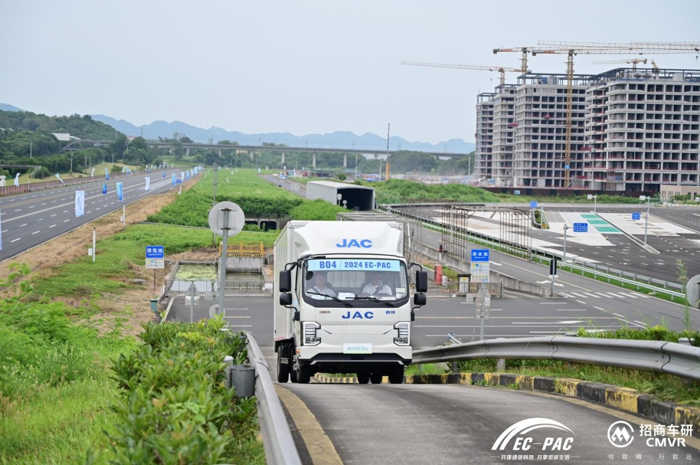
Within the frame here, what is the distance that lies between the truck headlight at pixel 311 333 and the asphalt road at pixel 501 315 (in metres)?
18.9

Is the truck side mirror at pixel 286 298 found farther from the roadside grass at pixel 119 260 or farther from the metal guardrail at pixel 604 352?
the roadside grass at pixel 119 260

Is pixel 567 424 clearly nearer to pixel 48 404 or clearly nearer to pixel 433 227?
pixel 48 404

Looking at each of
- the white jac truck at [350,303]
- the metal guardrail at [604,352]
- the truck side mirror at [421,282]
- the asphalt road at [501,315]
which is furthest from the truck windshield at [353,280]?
the asphalt road at [501,315]

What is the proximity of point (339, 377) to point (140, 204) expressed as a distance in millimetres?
80686

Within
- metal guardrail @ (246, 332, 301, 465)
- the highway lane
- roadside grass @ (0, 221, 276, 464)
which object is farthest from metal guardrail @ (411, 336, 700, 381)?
roadside grass @ (0, 221, 276, 464)

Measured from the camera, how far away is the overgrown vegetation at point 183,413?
4578 millimetres

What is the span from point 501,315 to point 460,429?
38085 mm

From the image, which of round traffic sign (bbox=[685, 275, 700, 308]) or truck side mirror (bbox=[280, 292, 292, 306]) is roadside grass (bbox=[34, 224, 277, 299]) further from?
round traffic sign (bbox=[685, 275, 700, 308])

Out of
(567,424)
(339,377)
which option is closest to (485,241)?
(339,377)

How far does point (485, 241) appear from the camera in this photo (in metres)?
82.5

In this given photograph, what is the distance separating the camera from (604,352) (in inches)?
427

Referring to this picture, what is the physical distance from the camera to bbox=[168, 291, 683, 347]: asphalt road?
38.8 meters

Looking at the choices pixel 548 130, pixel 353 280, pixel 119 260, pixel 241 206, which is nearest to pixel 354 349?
pixel 353 280

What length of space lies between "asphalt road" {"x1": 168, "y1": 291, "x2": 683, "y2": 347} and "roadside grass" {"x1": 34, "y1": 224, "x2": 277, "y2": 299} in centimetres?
493
